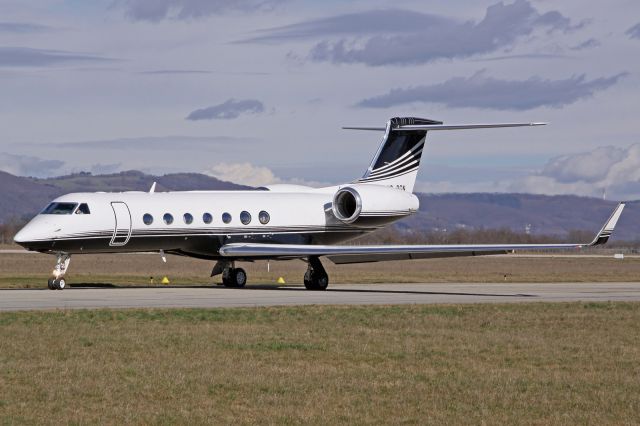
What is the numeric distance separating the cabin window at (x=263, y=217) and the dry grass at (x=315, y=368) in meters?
12.2

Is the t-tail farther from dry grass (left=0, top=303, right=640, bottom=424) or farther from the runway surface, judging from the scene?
dry grass (left=0, top=303, right=640, bottom=424)

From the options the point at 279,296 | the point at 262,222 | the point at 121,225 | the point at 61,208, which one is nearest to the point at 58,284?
the point at 61,208

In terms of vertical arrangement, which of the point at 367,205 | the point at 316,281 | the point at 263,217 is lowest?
the point at 316,281

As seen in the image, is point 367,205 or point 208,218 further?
point 367,205

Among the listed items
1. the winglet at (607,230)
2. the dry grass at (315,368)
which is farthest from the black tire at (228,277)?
the dry grass at (315,368)

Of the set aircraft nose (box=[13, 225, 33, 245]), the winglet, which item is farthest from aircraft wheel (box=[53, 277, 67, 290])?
the winglet

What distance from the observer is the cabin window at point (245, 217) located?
33938 mm

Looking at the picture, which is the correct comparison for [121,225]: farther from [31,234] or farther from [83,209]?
[31,234]

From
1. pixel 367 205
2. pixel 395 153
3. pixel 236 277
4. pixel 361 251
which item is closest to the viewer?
pixel 361 251

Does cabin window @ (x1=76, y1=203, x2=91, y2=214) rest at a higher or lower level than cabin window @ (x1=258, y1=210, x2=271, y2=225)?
higher

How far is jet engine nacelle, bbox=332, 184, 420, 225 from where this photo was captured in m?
35.2

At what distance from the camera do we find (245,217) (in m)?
34.0

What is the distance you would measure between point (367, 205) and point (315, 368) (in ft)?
→ 67.3

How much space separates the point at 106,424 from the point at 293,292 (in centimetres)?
2050
